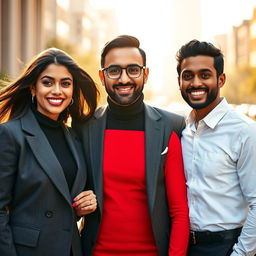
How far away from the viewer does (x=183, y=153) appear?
356 centimetres

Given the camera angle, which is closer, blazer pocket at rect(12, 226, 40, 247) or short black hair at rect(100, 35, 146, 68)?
blazer pocket at rect(12, 226, 40, 247)

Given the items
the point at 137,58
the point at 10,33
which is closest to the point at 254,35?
the point at 10,33

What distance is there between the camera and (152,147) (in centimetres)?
346

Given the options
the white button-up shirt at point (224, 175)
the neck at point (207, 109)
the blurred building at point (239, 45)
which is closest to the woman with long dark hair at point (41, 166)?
the white button-up shirt at point (224, 175)

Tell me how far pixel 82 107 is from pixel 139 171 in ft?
2.77

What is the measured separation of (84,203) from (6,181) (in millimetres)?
622

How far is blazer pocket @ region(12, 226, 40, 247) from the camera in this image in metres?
3.07

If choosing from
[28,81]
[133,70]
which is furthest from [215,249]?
[28,81]

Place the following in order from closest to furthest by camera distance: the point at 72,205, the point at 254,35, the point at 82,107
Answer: the point at 72,205 < the point at 82,107 < the point at 254,35

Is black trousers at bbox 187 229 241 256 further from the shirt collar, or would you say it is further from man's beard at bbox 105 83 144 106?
man's beard at bbox 105 83 144 106

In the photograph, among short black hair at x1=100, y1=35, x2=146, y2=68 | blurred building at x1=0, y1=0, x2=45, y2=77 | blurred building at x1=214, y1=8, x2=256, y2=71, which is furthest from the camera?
blurred building at x1=214, y1=8, x2=256, y2=71

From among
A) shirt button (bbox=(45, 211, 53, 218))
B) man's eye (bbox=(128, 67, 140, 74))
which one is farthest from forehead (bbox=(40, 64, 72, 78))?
shirt button (bbox=(45, 211, 53, 218))

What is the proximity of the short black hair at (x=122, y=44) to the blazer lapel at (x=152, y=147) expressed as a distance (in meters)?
0.50

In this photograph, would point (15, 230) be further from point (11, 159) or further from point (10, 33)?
point (10, 33)
